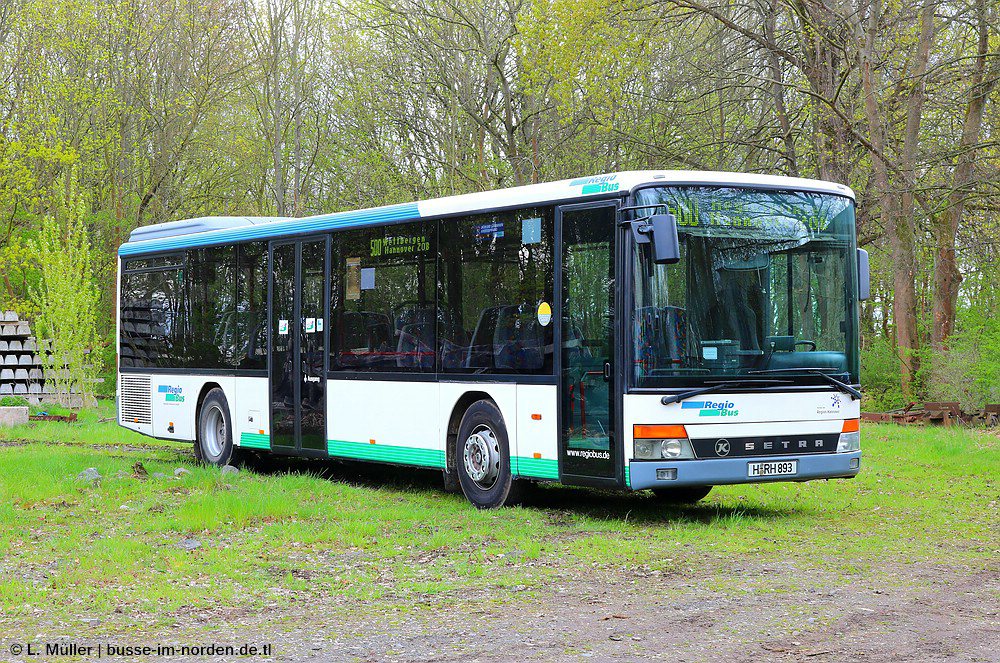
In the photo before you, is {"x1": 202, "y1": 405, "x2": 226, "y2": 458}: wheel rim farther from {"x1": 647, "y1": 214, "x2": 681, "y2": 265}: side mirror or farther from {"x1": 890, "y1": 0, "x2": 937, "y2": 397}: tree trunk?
{"x1": 890, "y1": 0, "x2": 937, "y2": 397}: tree trunk

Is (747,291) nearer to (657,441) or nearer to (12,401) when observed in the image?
(657,441)

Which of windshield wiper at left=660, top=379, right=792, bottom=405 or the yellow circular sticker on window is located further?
the yellow circular sticker on window

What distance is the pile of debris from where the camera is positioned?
21770mm

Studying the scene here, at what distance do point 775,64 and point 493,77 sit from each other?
932 centimetres

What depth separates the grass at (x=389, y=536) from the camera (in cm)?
830

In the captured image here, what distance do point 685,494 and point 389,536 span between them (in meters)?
3.71

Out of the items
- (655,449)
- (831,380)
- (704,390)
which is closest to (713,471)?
(655,449)

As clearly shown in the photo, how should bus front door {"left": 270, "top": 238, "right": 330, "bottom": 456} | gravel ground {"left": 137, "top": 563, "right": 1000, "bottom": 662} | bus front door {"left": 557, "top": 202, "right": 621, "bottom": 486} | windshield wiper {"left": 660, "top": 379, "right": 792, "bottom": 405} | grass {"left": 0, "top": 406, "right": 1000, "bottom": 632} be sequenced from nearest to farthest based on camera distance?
gravel ground {"left": 137, "top": 563, "right": 1000, "bottom": 662}
grass {"left": 0, "top": 406, "right": 1000, "bottom": 632}
windshield wiper {"left": 660, "top": 379, "right": 792, "bottom": 405}
bus front door {"left": 557, "top": 202, "right": 621, "bottom": 486}
bus front door {"left": 270, "top": 238, "right": 330, "bottom": 456}

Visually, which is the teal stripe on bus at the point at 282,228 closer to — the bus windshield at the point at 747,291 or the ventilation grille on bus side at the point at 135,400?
the ventilation grille on bus side at the point at 135,400

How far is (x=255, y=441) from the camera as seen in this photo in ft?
52.6

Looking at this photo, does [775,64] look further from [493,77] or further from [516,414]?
[516,414]

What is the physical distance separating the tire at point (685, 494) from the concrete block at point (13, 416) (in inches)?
590

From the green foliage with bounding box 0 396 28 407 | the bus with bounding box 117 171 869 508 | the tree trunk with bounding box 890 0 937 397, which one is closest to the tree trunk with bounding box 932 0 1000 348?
the tree trunk with bounding box 890 0 937 397

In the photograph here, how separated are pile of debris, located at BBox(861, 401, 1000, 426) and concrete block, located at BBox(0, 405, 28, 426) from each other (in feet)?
51.1
